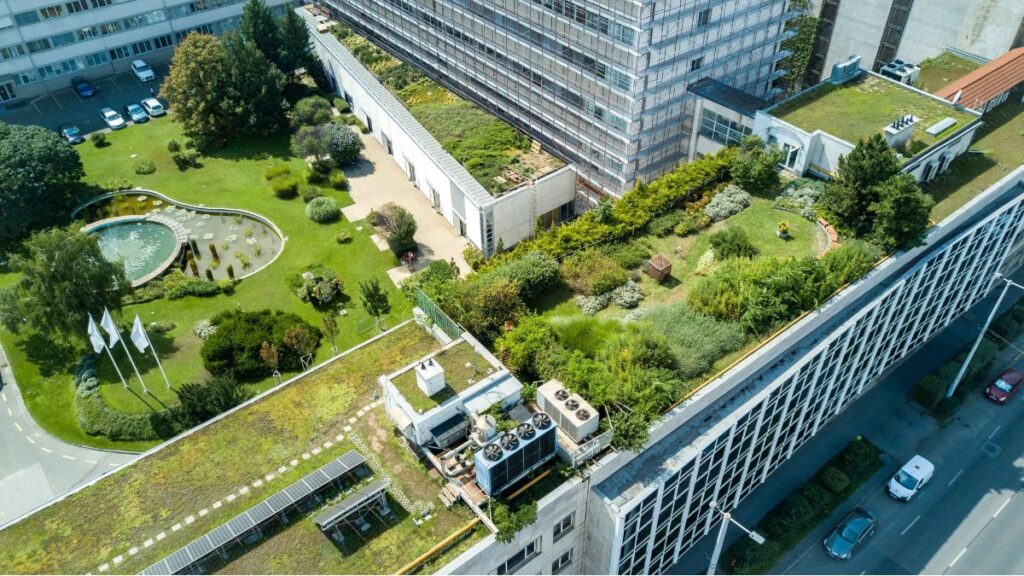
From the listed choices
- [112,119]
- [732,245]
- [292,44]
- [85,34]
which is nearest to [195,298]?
[112,119]

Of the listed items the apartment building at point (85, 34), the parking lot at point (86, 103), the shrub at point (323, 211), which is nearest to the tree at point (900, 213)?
the shrub at point (323, 211)

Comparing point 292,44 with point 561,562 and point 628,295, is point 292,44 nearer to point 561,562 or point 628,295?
point 628,295

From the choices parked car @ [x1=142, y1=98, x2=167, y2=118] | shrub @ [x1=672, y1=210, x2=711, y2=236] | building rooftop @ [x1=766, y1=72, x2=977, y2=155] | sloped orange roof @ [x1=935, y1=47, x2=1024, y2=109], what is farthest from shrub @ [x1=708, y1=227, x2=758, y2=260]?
parked car @ [x1=142, y1=98, x2=167, y2=118]

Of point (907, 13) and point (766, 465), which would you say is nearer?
point (766, 465)

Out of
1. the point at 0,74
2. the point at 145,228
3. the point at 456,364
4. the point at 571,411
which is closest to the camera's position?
the point at 571,411

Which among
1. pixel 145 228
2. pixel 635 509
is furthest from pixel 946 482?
pixel 145 228

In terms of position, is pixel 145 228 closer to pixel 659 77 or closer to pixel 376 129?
pixel 376 129

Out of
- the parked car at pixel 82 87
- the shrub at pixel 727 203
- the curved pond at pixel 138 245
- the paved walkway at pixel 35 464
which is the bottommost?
the paved walkway at pixel 35 464

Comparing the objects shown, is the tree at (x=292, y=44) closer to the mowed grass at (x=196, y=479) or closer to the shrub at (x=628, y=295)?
the mowed grass at (x=196, y=479)
